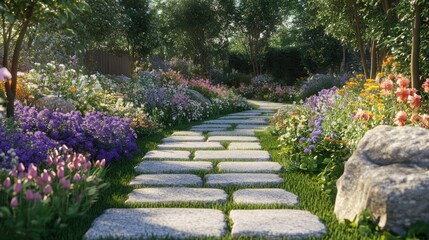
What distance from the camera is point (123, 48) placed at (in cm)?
2538

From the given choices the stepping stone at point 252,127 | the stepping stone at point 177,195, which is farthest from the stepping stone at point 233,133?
the stepping stone at point 177,195

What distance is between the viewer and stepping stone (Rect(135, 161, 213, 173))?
511 centimetres

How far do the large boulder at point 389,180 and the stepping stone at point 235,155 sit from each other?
2.31 m

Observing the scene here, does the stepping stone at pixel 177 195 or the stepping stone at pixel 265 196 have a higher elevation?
the stepping stone at pixel 177 195

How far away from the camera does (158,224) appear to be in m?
3.23

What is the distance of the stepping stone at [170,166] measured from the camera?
16.8ft

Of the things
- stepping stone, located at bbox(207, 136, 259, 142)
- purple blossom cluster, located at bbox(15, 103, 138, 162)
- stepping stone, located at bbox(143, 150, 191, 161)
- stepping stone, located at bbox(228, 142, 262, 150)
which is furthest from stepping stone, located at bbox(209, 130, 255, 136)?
purple blossom cluster, located at bbox(15, 103, 138, 162)

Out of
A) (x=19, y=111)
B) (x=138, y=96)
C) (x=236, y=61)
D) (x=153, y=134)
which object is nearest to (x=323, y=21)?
(x=138, y=96)

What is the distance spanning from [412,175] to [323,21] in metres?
10.1

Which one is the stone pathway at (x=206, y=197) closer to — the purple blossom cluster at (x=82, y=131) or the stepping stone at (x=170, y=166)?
the stepping stone at (x=170, y=166)

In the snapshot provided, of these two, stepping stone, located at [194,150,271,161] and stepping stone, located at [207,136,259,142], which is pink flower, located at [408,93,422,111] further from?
stepping stone, located at [207,136,259,142]

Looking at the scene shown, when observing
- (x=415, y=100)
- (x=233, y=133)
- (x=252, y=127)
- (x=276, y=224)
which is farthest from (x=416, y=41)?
(x=276, y=224)

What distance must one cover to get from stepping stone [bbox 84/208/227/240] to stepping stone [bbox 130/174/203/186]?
2.84 feet

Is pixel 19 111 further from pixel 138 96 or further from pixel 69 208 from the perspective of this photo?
pixel 138 96
